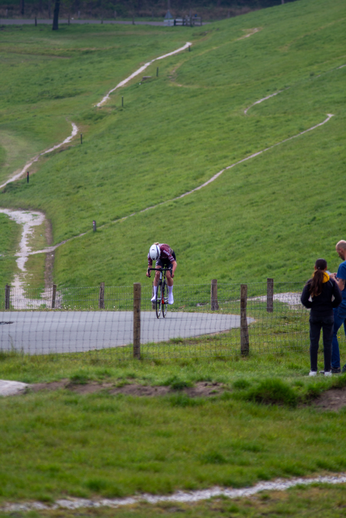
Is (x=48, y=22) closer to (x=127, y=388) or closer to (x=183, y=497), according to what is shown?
(x=127, y=388)

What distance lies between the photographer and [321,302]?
10359 mm

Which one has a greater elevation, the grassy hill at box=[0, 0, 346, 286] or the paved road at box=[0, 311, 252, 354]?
the grassy hill at box=[0, 0, 346, 286]

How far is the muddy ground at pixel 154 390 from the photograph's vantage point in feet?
30.0

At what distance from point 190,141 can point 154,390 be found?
160 feet

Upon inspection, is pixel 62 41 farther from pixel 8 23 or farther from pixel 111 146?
pixel 111 146

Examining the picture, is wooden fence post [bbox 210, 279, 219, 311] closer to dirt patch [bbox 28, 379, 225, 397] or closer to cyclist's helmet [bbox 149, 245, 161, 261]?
cyclist's helmet [bbox 149, 245, 161, 261]

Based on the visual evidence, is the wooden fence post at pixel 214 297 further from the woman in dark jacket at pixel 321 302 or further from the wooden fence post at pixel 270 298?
the woman in dark jacket at pixel 321 302

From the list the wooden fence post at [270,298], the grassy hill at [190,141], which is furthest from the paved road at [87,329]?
the grassy hill at [190,141]

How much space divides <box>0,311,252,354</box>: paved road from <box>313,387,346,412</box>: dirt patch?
508cm

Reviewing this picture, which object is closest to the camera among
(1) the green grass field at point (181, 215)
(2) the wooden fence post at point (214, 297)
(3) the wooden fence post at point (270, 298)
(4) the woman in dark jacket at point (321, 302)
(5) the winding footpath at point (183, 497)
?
(5) the winding footpath at point (183, 497)

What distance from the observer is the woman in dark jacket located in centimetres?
1020

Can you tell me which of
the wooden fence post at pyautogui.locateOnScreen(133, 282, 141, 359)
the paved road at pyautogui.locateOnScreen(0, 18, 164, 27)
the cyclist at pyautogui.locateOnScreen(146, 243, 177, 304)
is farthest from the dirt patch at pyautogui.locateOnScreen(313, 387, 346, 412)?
the paved road at pyautogui.locateOnScreen(0, 18, 164, 27)

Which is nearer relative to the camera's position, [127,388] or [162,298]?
[127,388]

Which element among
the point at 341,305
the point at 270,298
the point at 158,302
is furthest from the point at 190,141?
the point at 341,305
